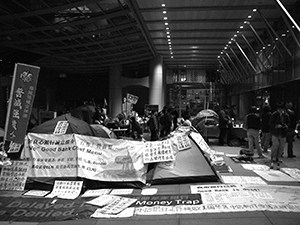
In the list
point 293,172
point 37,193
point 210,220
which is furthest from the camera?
point 293,172

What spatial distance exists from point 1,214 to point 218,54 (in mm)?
29930

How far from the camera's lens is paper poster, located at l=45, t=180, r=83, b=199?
6405mm

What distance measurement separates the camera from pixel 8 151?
7.27 metres

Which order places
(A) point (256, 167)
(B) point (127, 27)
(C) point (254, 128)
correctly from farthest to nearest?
1. (B) point (127, 27)
2. (C) point (254, 128)
3. (A) point (256, 167)

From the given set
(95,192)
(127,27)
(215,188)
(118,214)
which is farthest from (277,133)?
(127,27)

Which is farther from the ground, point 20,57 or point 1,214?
point 20,57

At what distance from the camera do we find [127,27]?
22.9 metres

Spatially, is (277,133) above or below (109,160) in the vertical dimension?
above

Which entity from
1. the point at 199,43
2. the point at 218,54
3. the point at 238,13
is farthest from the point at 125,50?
the point at 238,13

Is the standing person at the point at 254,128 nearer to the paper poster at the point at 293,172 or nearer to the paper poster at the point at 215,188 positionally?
the paper poster at the point at 293,172

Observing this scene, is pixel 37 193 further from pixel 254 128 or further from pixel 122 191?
pixel 254 128

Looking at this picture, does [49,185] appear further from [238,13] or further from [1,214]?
[238,13]

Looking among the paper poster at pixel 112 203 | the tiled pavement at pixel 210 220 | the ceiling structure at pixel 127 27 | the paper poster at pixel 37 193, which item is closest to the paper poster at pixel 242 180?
the tiled pavement at pixel 210 220

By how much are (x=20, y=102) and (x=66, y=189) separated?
204 cm
